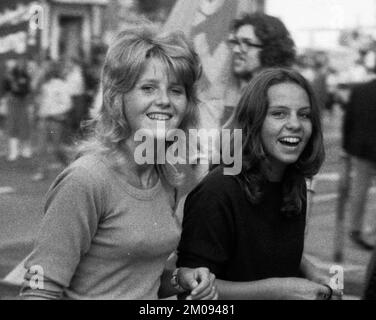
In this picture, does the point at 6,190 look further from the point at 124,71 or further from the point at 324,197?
the point at 124,71

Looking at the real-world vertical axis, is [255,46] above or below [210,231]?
above

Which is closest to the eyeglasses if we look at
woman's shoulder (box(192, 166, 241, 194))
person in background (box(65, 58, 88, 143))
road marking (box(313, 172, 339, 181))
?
woman's shoulder (box(192, 166, 241, 194))

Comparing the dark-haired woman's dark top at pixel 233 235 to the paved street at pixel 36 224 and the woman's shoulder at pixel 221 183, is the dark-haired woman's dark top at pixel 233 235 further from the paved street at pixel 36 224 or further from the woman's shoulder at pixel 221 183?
the paved street at pixel 36 224

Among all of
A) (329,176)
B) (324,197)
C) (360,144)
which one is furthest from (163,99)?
(329,176)

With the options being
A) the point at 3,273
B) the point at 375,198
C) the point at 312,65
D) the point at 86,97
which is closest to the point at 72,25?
the point at 312,65

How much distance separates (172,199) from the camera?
1.83 meters

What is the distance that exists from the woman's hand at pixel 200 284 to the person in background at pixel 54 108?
5.05 meters

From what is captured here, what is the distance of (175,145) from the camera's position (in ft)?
6.07

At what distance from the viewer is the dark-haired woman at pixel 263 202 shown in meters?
1.81

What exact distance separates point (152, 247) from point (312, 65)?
10.0 m

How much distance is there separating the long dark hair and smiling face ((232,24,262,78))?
103 cm

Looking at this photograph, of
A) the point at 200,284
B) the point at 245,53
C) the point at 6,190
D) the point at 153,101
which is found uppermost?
the point at 245,53

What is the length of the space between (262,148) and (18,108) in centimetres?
703

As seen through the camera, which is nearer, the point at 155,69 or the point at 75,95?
the point at 155,69
